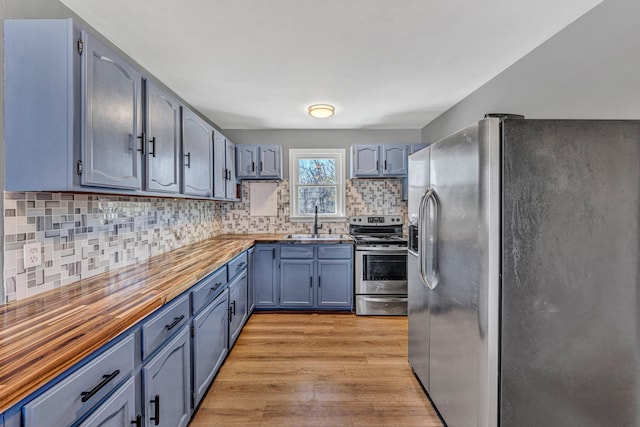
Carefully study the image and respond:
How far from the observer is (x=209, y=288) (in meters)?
2.03

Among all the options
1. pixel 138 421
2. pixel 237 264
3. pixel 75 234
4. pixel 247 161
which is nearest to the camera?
pixel 138 421

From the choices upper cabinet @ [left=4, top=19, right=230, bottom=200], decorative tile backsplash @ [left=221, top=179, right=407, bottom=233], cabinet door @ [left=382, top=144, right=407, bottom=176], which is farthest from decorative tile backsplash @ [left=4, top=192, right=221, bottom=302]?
cabinet door @ [left=382, top=144, right=407, bottom=176]

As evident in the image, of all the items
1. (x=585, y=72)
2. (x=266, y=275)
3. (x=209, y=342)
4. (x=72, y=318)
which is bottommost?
(x=209, y=342)

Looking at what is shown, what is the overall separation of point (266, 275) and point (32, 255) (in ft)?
7.67

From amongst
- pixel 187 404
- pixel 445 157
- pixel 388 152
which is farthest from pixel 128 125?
pixel 388 152

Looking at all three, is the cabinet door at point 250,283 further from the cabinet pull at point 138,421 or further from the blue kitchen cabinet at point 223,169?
the cabinet pull at point 138,421

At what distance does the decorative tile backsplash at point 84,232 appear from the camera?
4.38ft

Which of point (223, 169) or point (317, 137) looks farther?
point (317, 137)

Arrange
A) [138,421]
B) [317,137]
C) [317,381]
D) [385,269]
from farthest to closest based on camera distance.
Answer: [317,137]
[385,269]
[317,381]
[138,421]

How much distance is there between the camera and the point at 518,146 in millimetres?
1288

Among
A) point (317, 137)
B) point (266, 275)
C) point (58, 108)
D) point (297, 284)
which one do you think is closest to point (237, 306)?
point (266, 275)

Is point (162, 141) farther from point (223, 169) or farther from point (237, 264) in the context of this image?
point (223, 169)

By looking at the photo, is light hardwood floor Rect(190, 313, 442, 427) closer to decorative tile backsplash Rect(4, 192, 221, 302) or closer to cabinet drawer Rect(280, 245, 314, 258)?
cabinet drawer Rect(280, 245, 314, 258)

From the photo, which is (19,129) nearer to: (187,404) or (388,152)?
(187,404)
